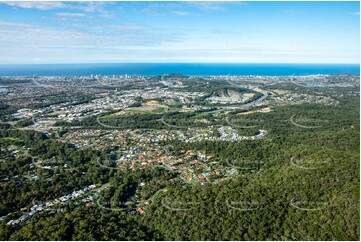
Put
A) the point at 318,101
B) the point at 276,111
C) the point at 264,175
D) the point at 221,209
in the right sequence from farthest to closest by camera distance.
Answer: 1. the point at 318,101
2. the point at 276,111
3. the point at 264,175
4. the point at 221,209

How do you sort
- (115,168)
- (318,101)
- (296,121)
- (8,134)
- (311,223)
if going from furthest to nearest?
(318,101) → (296,121) → (8,134) → (115,168) → (311,223)

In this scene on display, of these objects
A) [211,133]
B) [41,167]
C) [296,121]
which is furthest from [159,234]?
[296,121]

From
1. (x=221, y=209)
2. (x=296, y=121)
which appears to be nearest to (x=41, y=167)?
(x=221, y=209)

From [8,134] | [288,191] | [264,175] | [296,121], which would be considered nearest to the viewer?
[288,191]

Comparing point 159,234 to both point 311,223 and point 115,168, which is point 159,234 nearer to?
point 311,223

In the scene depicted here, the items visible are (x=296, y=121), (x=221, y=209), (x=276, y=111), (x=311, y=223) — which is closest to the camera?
(x=311, y=223)

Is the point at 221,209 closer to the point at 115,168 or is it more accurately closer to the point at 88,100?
the point at 115,168

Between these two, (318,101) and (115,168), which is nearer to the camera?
(115,168)

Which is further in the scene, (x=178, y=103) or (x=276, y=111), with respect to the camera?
(x=178, y=103)
